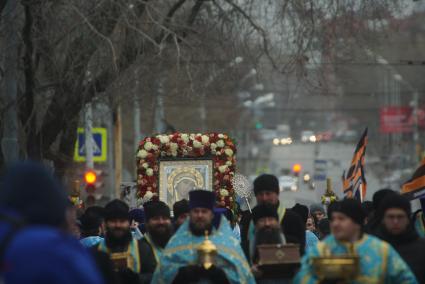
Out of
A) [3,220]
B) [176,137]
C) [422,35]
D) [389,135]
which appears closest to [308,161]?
[389,135]

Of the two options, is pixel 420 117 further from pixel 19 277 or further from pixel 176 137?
pixel 19 277

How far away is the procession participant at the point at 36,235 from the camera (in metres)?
5.93

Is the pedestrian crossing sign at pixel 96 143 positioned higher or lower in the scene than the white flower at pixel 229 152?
higher

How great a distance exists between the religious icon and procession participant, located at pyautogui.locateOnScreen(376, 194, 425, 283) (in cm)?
740

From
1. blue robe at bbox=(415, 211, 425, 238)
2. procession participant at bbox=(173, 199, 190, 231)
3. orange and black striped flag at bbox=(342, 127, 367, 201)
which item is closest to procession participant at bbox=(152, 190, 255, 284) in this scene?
procession participant at bbox=(173, 199, 190, 231)

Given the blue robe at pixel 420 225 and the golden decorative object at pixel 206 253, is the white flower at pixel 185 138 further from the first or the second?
the golden decorative object at pixel 206 253

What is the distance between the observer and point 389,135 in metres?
97.6

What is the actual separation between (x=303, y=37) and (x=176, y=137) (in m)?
6.18

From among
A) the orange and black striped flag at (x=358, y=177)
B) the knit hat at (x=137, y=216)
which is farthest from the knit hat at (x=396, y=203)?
the orange and black striped flag at (x=358, y=177)

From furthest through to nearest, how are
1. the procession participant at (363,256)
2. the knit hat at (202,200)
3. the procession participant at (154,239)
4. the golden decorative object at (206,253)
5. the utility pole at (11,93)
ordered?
the utility pole at (11,93), the procession participant at (154,239), the knit hat at (202,200), the golden decorative object at (206,253), the procession participant at (363,256)

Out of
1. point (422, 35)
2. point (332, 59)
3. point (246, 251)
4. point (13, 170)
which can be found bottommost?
point (246, 251)

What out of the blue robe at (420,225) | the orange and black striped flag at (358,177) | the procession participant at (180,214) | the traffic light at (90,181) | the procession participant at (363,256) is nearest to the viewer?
the procession participant at (363,256)

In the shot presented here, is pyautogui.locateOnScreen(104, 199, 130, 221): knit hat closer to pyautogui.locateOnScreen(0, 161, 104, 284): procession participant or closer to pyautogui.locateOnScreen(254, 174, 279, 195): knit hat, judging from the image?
pyautogui.locateOnScreen(254, 174, 279, 195): knit hat

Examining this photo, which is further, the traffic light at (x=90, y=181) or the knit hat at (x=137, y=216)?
the traffic light at (x=90, y=181)
